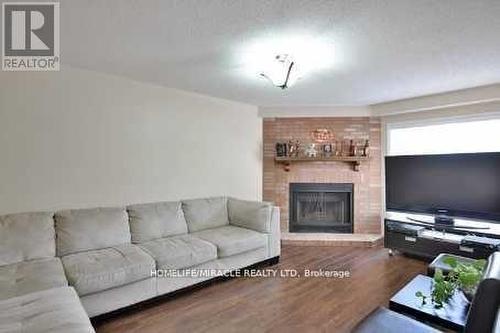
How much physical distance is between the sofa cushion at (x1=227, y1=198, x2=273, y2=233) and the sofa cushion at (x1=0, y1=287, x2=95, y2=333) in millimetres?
2083

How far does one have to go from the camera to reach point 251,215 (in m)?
3.51

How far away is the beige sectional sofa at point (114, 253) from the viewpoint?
1.74 metres

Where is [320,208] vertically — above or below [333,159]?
below

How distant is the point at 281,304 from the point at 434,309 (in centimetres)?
119

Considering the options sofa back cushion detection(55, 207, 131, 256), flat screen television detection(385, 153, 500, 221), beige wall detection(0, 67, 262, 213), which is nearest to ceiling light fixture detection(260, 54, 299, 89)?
beige wall detection(0, 67, 262, 213)

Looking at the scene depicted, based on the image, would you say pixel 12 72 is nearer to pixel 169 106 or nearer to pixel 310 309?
pixel 169 106

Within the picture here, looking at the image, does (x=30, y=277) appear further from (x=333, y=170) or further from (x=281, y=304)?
(x=333, y=170)

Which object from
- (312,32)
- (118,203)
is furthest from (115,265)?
(312,32)

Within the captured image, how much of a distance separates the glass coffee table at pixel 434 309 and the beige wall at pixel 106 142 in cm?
270

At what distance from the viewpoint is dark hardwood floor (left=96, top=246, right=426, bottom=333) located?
218cm

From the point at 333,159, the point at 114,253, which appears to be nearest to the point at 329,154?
the point at 333,159

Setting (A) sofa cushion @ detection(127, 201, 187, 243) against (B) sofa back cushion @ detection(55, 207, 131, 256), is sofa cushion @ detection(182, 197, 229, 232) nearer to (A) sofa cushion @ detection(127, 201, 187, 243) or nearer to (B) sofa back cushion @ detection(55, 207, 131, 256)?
(A) sofa cushion @ detection(127, 201, 187, 243)

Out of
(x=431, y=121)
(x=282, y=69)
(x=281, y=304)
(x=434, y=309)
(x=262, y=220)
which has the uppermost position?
(x=282, y=69)

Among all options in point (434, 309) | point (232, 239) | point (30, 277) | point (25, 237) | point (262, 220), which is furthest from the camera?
point (262, 220)
